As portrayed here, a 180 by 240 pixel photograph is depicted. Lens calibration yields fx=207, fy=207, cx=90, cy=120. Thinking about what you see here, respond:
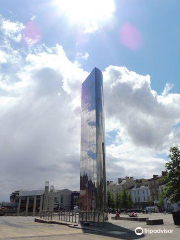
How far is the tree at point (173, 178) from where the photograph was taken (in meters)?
17.7

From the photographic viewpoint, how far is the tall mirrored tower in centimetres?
2297

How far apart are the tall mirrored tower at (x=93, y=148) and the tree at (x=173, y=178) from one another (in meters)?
7.52

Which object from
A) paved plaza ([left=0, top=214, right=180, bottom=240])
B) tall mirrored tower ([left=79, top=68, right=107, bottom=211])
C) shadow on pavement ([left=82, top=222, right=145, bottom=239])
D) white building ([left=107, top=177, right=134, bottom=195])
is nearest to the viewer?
paved plaza ([left=0, top=214, right=180, bottom=240])

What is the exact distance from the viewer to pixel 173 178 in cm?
1812

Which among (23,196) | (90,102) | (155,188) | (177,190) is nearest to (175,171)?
(177,190)

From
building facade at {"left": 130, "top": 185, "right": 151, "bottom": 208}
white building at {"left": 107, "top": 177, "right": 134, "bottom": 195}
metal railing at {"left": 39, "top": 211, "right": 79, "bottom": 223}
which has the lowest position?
metal railing at {"left": 39, "top": 211, "right": 79, "bottom": 223}

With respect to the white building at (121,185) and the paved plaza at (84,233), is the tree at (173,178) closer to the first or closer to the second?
the paved plaza at (84,233)

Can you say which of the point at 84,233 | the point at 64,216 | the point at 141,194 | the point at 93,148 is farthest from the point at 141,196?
the point at 84,233

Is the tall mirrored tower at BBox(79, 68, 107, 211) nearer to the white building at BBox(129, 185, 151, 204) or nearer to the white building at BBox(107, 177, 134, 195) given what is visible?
the white building at BBox(129, 185, 151, 204)

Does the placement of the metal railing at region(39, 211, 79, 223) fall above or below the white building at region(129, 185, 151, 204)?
below

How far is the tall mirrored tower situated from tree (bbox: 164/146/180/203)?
752cm

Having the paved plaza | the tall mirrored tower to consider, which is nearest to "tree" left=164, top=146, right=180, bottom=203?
the paved plaza

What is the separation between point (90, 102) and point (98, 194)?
38.2ft

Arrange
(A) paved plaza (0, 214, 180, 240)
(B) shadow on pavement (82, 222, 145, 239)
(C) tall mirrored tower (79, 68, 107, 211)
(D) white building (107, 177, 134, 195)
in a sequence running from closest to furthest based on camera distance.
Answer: (A) paved plaza (0, 214, 180, 240), (B) shadow on pavement (82, 222, 145, 239), (C) tall mirrored tower (79, 68, 107, 211), (D) white building (107, 177, 134, 195)
